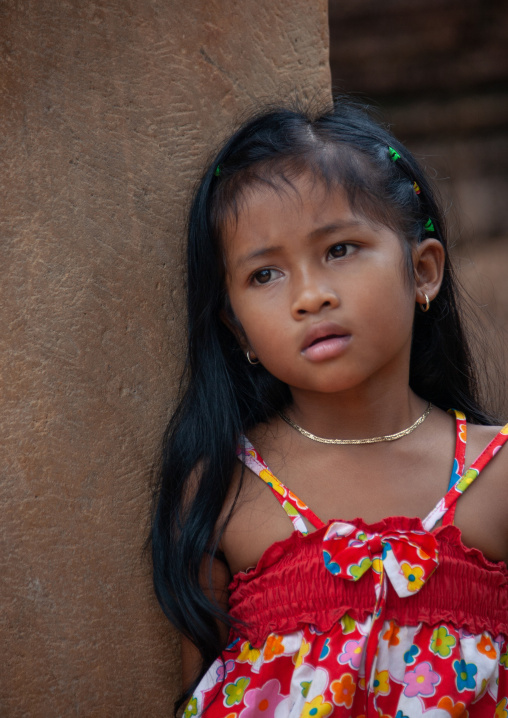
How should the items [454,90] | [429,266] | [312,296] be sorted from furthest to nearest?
[454,90] < [429,266] < [312,296]

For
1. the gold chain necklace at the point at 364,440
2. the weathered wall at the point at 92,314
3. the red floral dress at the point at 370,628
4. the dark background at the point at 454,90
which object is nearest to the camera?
the red floral dress at the point at 370,628

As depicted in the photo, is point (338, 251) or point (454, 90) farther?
point (454, 90)

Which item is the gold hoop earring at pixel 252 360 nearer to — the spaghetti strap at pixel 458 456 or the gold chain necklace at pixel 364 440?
the gold chain necklace at pixel 364 440

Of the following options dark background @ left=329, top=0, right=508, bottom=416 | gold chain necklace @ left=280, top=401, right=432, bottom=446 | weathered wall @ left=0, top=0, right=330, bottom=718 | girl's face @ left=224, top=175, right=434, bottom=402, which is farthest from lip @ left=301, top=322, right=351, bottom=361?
dark background @ left=329, top=0, right=508, bottom=416

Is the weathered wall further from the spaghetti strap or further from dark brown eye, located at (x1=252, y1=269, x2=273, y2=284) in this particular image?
the spaghetti strap

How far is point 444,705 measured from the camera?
4.79 feet

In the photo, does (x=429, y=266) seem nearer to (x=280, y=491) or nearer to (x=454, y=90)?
(x=280, y=491)

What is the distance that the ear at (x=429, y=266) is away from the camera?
1.73 metres

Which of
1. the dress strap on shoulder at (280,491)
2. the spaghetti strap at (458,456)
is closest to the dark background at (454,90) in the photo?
the spaghetti strap at (458,456)

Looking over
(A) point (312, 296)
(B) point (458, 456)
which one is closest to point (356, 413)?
(B) point (458, 456)

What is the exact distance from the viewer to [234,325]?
1.78 m

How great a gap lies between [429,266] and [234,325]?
46cm

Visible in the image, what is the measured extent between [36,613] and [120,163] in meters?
0.95

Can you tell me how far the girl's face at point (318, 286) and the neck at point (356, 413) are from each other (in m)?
0.09
